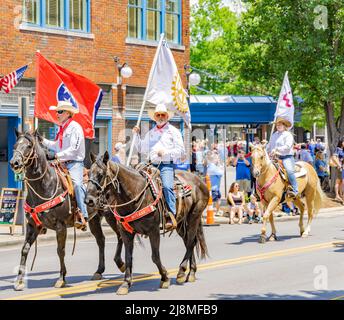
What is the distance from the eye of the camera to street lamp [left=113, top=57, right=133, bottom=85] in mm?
23938

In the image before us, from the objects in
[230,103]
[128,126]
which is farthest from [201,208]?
[230,103]

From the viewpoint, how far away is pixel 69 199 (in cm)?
1122

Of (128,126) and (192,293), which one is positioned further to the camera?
(128,126)

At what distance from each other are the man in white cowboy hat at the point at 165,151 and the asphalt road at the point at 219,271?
0.93 metres

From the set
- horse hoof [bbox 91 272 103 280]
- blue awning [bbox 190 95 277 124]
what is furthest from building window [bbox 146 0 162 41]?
horse hoof [bbox 91 272 103 280]

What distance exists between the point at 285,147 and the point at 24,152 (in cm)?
777

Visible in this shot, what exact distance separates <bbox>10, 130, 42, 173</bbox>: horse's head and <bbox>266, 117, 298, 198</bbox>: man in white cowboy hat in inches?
293

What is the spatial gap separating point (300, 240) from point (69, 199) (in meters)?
7.17

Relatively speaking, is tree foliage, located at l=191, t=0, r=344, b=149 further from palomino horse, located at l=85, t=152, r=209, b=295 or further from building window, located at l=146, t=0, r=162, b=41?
palomino horse, located at l=85, t=152, r=209, b=295

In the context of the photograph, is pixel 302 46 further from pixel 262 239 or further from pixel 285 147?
pixel 262 239

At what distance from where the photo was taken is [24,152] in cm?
1062

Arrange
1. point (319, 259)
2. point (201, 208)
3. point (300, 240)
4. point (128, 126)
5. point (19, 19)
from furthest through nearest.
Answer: point (128, 126) < point (19, 19) < point (300, 240) < point (319, 259) < point (201, 208)
